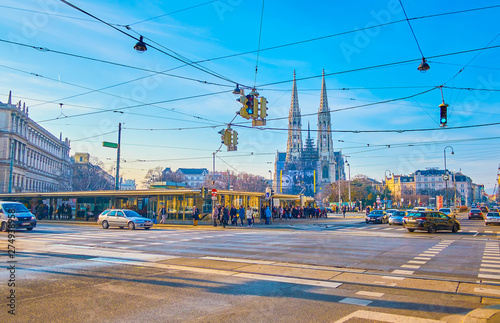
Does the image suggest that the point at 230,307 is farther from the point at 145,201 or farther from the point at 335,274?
the point at 145,201

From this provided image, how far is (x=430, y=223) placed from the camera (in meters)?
24.6

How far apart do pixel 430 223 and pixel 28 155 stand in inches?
3367

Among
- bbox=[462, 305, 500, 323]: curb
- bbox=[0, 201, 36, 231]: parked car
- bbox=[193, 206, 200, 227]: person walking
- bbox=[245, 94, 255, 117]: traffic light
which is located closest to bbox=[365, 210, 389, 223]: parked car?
bbox=[193, 206, 200, 227]: person walking

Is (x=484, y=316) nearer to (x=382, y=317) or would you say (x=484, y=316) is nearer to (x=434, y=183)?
(x=382, y=317)

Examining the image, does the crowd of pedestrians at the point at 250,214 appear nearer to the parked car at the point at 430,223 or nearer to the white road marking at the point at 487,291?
the parked car at the point at 430,223

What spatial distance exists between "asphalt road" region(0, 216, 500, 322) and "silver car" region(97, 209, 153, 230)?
13.9 m

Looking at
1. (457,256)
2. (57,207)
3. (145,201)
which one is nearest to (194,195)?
(145,201)

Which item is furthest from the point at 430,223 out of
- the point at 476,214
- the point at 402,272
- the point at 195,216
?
the point at 476,214

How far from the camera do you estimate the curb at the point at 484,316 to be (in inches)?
210

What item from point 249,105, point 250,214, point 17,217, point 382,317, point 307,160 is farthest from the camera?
point 307,160

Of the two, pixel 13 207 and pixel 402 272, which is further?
pixel 13 207

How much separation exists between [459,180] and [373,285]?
164871mm

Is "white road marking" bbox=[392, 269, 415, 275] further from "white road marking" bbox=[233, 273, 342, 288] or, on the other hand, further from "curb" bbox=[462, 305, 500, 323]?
"curb" bbox=[462, 305, 500, 323]

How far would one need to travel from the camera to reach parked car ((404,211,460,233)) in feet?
80.5
